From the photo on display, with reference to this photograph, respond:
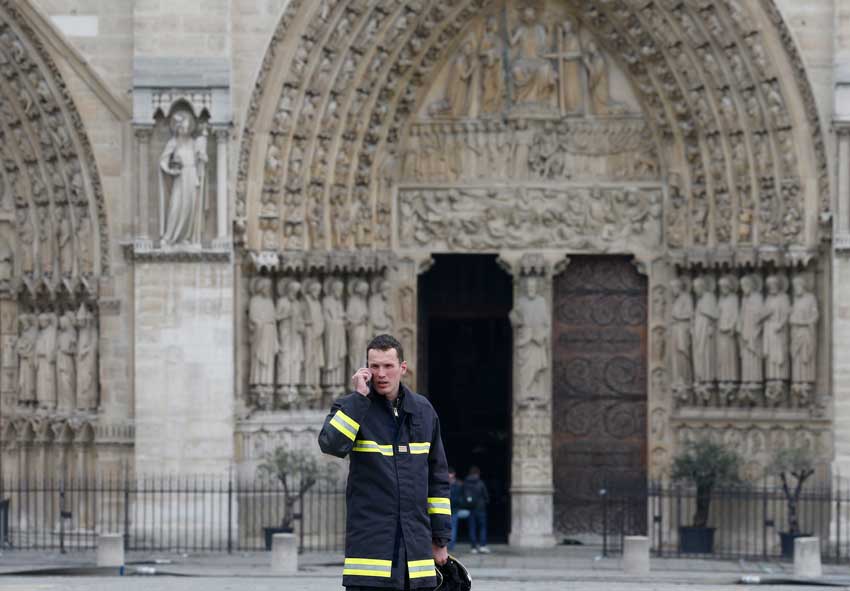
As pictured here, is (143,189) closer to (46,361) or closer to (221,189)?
(221,189)

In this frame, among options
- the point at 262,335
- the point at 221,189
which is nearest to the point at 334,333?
the point at 262,335

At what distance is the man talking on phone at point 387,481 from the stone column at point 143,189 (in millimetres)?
14083

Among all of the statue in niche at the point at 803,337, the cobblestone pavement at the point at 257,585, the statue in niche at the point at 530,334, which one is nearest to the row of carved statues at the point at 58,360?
the cobblestone pavement at the point at 257,585

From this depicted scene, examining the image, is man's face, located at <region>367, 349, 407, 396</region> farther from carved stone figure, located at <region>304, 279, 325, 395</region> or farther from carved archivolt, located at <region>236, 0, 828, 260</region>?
carved stone figure, located at <region>304, 279, 325, 395</region>

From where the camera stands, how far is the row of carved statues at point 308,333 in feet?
81.6

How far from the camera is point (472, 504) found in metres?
25.3

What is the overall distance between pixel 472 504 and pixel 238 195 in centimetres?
480

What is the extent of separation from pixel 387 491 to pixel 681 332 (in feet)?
51.3

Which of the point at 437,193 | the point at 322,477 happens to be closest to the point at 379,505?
the point at 322,477

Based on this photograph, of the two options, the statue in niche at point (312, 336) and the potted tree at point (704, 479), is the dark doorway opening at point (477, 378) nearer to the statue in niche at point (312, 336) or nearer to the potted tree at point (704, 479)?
the statue in niche at point (312, 336)

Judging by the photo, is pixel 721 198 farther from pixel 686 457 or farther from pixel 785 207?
pixel 686 457

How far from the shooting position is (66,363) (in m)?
25.3

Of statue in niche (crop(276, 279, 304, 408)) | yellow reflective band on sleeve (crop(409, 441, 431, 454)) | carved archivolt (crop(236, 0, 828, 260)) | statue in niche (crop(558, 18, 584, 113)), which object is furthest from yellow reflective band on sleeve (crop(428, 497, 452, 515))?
statue in niche (crop(558, 18, 584, 113))

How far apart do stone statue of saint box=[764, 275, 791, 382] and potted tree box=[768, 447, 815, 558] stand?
95 cm
